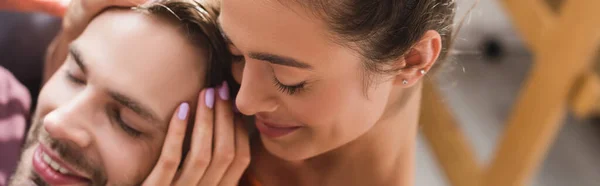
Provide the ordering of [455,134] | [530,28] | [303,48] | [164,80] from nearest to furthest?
1. [303,48]
2. [164,80]
3. [530,28]
4. [455,134]

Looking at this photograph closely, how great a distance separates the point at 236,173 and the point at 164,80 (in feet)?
0.46

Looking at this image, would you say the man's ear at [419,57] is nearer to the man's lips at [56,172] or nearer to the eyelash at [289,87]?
the eyelash at [289,87]

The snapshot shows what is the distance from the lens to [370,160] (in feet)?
2.43

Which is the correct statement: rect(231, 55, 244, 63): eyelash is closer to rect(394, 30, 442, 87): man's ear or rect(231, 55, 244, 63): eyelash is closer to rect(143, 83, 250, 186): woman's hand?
rect(143, 83, 250, 186): woman's hand

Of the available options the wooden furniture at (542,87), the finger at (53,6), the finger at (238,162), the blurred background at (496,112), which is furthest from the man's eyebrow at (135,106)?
the blurred background at (496,112)

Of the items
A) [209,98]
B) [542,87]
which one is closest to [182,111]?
[209,98]

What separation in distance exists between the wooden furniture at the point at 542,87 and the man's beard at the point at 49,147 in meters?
Result: 0.51

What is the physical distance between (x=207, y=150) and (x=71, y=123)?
0.49ft

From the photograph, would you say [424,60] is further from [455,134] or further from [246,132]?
[455,134]

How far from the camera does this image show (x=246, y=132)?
739mm

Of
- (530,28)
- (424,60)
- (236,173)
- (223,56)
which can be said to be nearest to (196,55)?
(223,56)

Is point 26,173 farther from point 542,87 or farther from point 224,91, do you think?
point 542,87

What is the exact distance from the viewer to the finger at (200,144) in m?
0.69

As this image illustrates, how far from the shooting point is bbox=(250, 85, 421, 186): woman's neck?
73 cm
